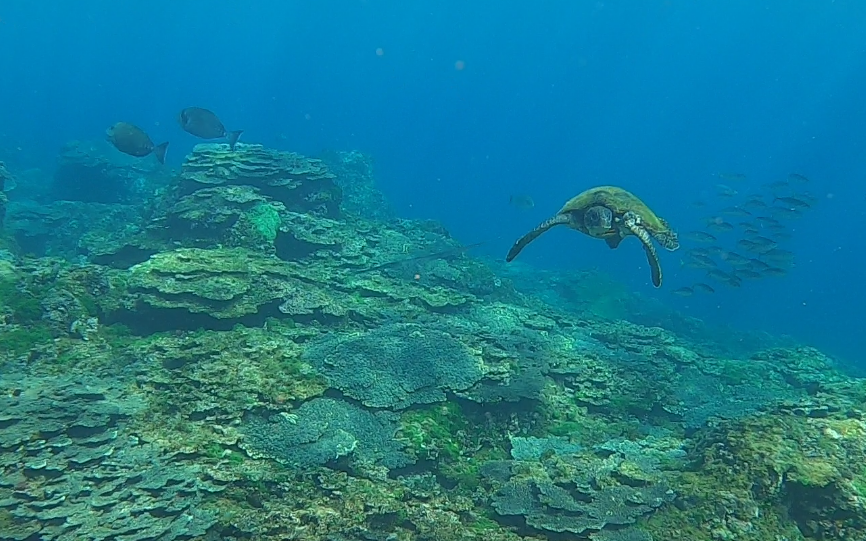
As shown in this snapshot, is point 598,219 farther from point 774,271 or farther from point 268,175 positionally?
point 774,271

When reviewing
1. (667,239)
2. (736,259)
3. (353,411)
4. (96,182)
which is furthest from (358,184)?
(667,239)

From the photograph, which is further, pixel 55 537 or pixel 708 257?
pixel 708 257

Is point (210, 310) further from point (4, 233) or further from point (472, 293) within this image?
point (4, 233)

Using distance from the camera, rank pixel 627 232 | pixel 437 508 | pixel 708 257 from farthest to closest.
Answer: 1. pixel 708 257
2. pixel 437 508
3. pixel 627 232

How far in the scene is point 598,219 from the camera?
4133 millimetres

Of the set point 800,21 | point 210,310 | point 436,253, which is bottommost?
point 210,310

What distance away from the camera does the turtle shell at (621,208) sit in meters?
4.17

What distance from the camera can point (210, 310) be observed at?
24.1ft

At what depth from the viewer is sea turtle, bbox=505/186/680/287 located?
4.12 meters

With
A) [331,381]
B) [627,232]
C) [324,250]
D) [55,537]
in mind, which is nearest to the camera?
[55,537]

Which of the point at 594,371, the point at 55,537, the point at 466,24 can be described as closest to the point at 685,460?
the point at 594,371

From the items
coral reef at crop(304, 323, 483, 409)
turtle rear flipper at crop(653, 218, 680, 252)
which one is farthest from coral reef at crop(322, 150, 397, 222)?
turtle rear flipper at crop(653, 218, 680, 252)

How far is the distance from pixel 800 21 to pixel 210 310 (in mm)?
130062

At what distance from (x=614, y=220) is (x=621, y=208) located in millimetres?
116
